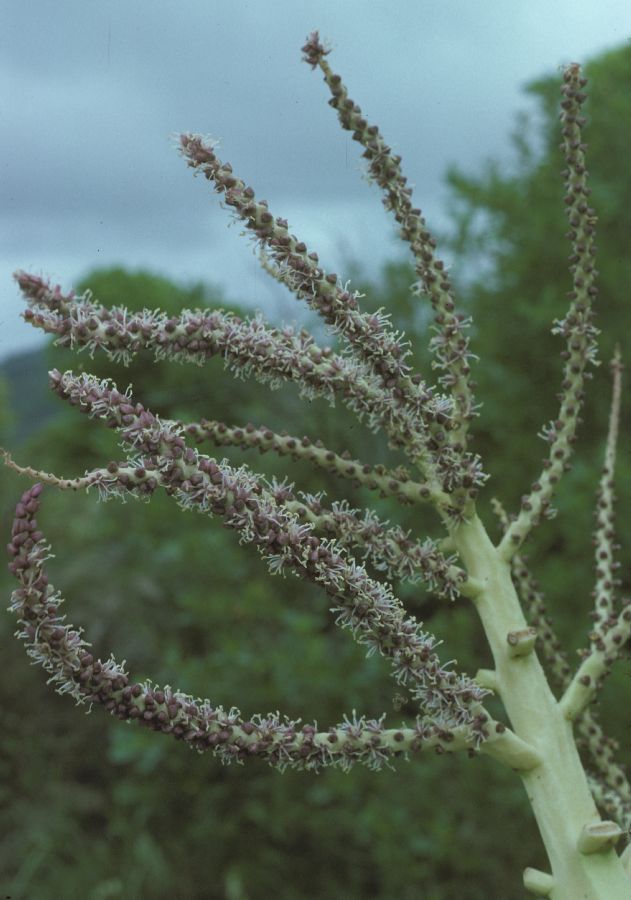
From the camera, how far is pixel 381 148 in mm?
1551

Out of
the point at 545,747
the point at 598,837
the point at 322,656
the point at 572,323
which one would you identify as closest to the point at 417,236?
the point at 572,323

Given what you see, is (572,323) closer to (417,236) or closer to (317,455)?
(417,236)

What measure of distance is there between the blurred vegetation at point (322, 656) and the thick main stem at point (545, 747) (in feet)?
11.4

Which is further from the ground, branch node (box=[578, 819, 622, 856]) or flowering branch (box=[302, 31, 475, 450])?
flowering branch (box=[302, 31, 475, 450])

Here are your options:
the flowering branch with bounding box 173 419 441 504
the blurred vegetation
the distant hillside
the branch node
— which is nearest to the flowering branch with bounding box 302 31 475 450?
the flowering branch with bounding box 173 419 441 504

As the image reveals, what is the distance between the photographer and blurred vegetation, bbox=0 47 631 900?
→ 5.64 metres

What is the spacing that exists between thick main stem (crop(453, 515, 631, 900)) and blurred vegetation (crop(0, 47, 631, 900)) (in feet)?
11.4

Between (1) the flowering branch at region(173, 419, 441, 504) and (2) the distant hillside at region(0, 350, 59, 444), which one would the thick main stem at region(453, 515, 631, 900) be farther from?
(2) the distant hillside at region(0, 350, 59, 444)

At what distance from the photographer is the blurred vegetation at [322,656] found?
5.64 meters

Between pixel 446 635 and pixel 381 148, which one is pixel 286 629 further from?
pixel 381 148

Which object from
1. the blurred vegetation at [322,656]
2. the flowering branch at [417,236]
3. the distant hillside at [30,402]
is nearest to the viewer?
the flowering branch at [417,236]

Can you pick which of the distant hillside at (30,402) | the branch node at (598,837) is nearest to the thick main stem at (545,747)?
the branch node at (598,837)

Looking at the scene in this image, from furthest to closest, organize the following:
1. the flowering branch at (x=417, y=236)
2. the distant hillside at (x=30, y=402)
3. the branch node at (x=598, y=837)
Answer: the distant hillside at (x=30, y=402), the flowering branch at (x=417, y=236), the branch node at (x=598, y=837)

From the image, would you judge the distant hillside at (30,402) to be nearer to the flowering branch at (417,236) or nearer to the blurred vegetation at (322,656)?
the blurred vegetation at (322,656)
